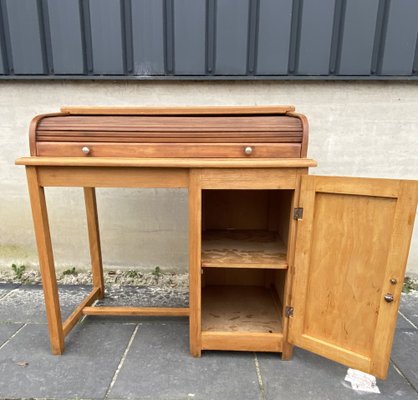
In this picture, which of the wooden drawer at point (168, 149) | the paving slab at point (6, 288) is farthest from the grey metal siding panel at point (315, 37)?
the paving slab at point (6, 288)

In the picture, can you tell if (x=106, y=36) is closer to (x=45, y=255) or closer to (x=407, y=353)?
(x=45, y=255)

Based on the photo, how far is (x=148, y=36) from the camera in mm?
2582

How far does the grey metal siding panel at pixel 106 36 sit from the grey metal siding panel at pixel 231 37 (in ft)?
2.85

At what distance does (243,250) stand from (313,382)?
917 millimetres

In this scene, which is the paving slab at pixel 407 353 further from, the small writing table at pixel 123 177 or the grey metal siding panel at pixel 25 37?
the grey metal siding panel at pixel 25 37

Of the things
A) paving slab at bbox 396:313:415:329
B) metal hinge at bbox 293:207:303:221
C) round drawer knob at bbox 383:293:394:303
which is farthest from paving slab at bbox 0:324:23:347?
paving slab at bbox 396:313:415:329

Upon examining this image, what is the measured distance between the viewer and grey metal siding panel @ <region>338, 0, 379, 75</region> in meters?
2.46

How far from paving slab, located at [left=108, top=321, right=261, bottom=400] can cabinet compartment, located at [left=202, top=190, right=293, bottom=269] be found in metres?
0.74

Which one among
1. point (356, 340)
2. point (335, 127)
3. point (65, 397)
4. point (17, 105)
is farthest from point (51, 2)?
point (356, 340)

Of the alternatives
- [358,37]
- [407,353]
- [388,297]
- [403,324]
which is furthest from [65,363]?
[358,37]

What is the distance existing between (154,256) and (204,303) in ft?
3.18

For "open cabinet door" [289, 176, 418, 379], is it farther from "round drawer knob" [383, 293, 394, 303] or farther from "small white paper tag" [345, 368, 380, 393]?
"small white paper tag" [345, 368, 380, 393]

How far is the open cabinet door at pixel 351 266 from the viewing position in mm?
1542

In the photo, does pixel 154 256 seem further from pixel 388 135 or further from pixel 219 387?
pixel 388 135
